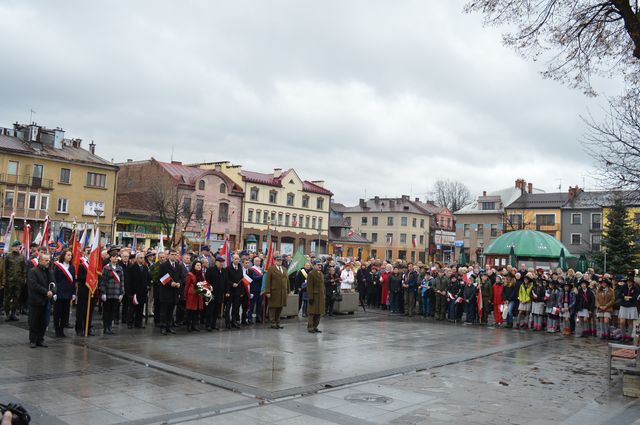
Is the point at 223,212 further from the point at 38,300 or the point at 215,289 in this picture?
the point at 38,300

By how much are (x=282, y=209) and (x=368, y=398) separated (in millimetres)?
65247

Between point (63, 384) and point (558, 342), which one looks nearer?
point (63, 384)

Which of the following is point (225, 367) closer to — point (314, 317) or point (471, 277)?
point (314, 317)

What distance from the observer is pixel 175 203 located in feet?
184

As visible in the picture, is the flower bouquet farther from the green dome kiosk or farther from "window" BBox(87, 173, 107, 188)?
"window" BBox(87, 173, 107, 188)

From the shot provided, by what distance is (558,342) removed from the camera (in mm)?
16250

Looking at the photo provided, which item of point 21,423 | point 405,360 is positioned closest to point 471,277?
point 405,360

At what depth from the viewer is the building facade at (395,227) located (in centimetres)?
9025

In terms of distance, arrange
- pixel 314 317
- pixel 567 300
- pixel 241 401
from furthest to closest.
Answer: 1. pixel 567 300
2. pixel 314 317
3. pixel 241 401

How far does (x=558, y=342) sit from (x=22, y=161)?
4873 centimetres

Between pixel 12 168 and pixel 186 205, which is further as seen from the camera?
pixel 186 205

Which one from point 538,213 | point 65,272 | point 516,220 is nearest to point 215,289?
point 65,272

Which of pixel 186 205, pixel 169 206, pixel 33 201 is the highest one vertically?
pixel 186 205

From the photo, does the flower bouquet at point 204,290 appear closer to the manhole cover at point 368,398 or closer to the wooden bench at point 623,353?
the manhole cover at point 368,398
